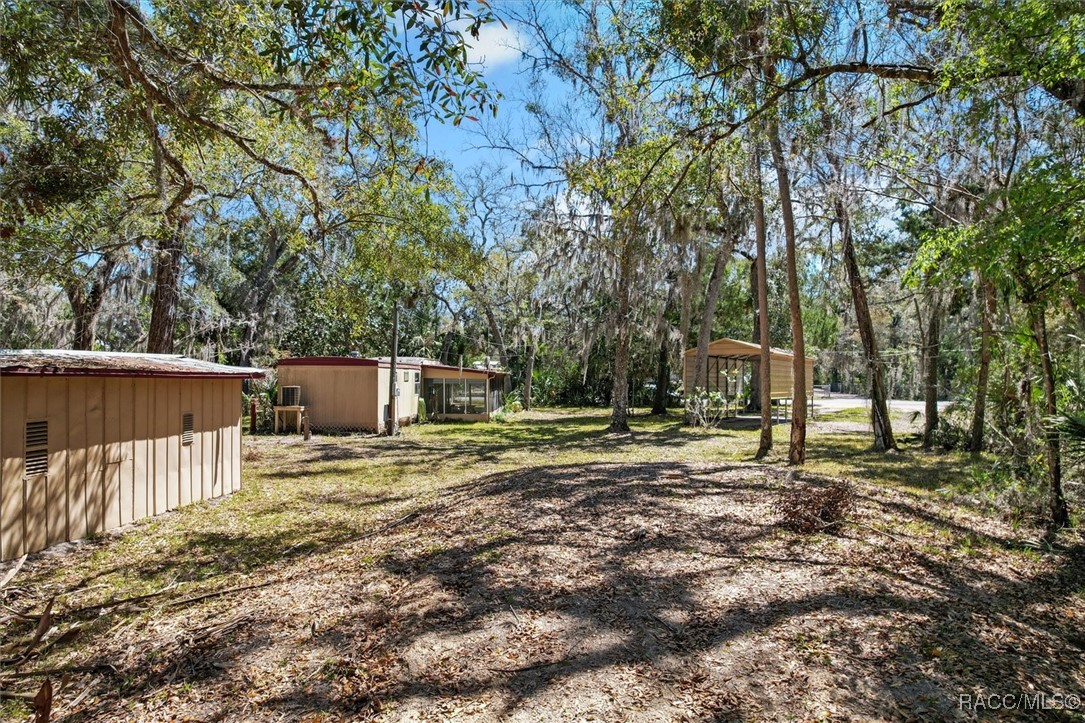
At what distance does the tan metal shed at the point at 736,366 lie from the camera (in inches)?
698

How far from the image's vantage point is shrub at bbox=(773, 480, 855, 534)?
16.8 feet

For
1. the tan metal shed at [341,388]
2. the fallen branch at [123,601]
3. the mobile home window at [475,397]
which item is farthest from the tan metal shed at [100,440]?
the mobile home window at [475,397]

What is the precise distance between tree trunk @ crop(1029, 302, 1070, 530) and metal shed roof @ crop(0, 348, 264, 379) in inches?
348

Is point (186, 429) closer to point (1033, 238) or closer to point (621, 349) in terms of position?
point (1033, 238)

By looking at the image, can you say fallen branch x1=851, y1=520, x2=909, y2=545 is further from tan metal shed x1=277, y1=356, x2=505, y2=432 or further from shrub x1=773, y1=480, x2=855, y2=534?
tan metal shed x1=277, y1=356, x2=505, y2=432

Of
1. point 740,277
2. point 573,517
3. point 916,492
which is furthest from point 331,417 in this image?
point 740,277

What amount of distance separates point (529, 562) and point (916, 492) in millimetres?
5619

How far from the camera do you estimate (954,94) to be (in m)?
6.25

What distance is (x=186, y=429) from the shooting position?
7.29 metres

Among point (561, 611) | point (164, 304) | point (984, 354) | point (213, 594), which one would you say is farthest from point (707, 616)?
point (164, 304)

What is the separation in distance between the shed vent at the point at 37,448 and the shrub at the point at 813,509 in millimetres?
6743

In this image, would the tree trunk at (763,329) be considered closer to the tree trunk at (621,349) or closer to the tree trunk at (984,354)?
the tree trunk at (984,354)

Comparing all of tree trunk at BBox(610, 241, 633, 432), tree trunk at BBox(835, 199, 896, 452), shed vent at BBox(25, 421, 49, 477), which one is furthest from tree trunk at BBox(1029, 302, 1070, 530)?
tree trunk at BBox(610, 241, 633, 432)

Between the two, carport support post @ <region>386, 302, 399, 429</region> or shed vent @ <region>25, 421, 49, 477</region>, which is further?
carport support post @ <region>386, 302, 399, 429</region>
